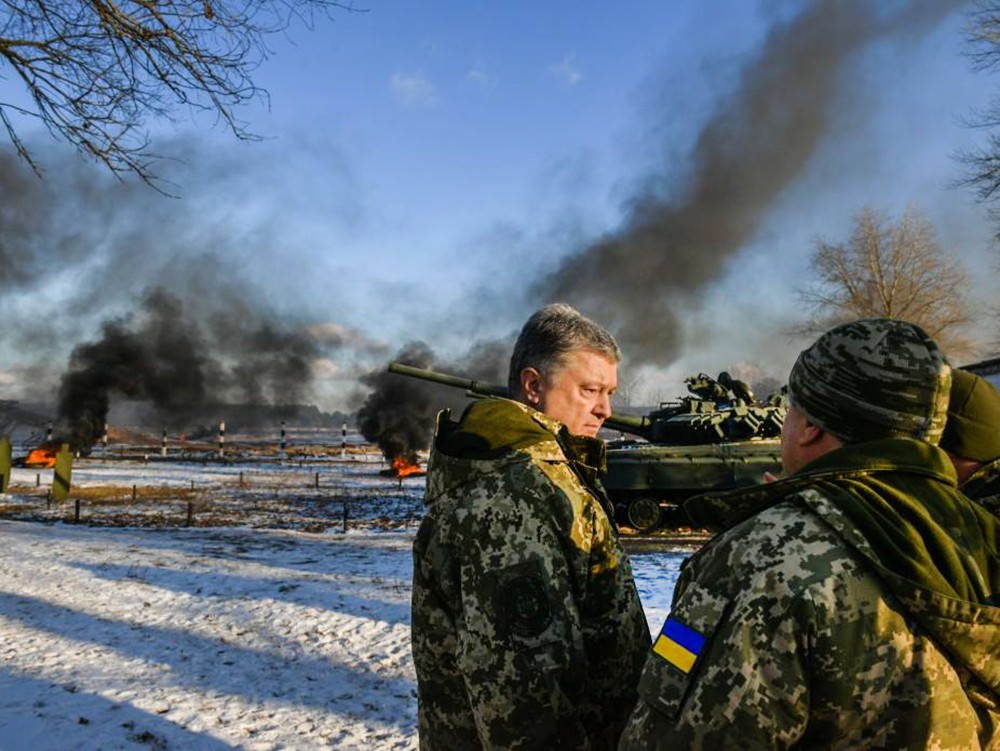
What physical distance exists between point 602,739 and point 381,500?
15.7 m

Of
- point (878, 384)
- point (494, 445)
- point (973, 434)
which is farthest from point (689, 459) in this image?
point (878, 384)

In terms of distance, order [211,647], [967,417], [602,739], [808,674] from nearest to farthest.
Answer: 1. [808,674]
2. [602,739]
3. [967,417]
4. [211,647]

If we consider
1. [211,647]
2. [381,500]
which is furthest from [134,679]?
[381,500]

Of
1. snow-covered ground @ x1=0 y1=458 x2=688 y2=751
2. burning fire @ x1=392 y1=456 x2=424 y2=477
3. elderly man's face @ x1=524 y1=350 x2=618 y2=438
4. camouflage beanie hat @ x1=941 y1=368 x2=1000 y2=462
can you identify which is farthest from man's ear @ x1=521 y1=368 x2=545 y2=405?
burning fire @ x1=392 y1=456 x2=424 y2=477

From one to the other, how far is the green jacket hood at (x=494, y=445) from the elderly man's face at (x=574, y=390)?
0.26 feet

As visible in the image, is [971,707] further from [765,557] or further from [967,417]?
[967,417]

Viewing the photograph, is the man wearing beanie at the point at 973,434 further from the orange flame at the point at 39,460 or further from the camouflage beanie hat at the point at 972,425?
the orange flame at the point at 39,460

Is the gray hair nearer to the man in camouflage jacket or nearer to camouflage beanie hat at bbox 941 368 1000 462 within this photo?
the man in camouflage jacket

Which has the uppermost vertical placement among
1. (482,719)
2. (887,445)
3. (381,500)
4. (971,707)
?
(887,445)

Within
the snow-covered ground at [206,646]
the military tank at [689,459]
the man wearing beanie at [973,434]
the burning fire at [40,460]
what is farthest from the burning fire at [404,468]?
the man wearing beanie at [973,434]

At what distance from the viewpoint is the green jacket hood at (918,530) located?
43.3 inches

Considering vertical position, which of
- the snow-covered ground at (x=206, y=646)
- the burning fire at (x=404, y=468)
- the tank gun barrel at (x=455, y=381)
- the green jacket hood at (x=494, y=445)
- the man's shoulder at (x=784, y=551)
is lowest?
the snow-covered ground at (x=206, y=646)

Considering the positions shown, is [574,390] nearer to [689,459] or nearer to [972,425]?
[972,425]

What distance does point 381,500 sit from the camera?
16.9 metres
